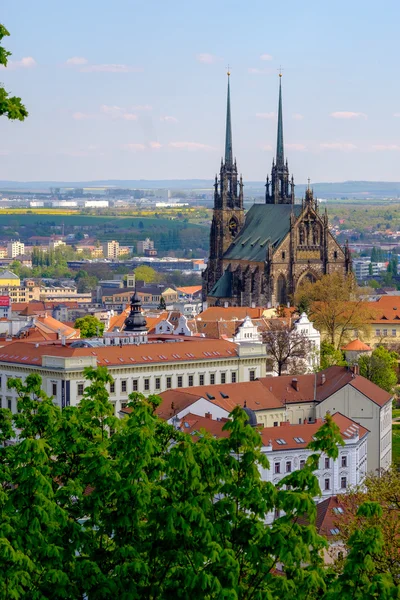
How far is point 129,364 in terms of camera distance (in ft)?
296

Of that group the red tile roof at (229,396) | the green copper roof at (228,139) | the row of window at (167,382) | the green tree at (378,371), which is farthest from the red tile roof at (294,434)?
the green copper roof at (228,139)

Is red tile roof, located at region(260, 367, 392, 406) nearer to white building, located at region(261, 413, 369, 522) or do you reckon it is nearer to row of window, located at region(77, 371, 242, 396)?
row of window, located at region(77, 371, 242, 396)

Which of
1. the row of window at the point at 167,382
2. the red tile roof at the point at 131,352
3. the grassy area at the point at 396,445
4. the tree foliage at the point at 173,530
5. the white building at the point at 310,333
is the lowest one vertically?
the grassy area at the point at 396,445

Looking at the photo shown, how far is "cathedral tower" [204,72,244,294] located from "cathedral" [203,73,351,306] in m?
0.09

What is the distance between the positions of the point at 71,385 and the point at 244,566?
5544 cm

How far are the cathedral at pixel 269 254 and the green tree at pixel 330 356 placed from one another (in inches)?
946

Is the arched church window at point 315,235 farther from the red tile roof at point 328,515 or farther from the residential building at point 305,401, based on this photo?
the red tile roof at point 328,515

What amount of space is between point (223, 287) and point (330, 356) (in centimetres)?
3452

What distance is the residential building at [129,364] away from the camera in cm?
8712

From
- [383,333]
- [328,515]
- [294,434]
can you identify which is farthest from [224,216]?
[328,515]

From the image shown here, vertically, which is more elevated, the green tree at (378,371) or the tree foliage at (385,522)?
the tree foliage at (385,522)

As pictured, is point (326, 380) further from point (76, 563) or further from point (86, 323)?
point (76, 563)

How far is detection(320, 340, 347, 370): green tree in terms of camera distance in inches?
4434

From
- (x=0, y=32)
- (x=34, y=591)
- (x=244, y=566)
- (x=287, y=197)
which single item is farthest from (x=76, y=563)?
(x=287, y=197)
